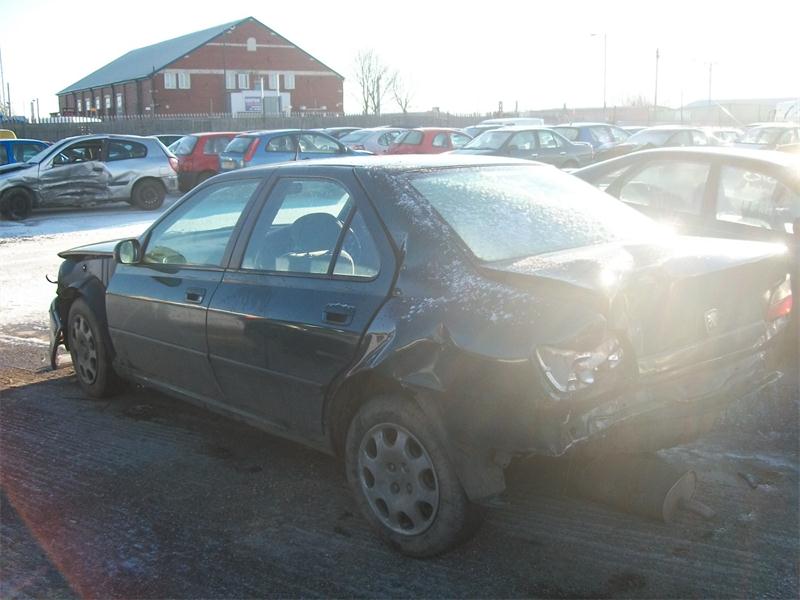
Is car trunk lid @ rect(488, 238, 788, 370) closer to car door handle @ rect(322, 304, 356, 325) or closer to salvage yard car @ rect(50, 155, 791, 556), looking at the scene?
salvage yard car @ rect(50, 155, 791, 556)

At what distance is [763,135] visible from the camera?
72.9ft

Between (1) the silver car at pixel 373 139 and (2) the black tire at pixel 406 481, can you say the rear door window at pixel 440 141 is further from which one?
(2) the black tire at pixel 406 481

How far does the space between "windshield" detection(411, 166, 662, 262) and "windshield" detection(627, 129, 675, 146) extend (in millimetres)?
18457

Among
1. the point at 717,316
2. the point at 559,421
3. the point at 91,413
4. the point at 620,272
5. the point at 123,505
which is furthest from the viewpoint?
the point at 91,413

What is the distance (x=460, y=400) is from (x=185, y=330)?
1955 millimetres

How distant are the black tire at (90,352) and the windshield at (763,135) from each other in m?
20.2

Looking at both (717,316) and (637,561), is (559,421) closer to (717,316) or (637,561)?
(637,561)

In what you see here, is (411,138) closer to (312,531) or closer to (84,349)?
(84,349)

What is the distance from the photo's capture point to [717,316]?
362 centimetres

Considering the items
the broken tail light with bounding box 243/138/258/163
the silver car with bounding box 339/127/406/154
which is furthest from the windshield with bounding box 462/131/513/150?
the silver car with bounding box 339/127/406/154

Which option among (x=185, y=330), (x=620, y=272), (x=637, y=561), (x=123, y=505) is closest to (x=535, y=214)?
(x=620, y=272)

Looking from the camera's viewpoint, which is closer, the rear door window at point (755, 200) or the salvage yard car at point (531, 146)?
the rear door window at point (755, 200)

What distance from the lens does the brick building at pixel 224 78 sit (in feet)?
204

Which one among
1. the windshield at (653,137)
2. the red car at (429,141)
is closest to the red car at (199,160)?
the red car at (429,141)
